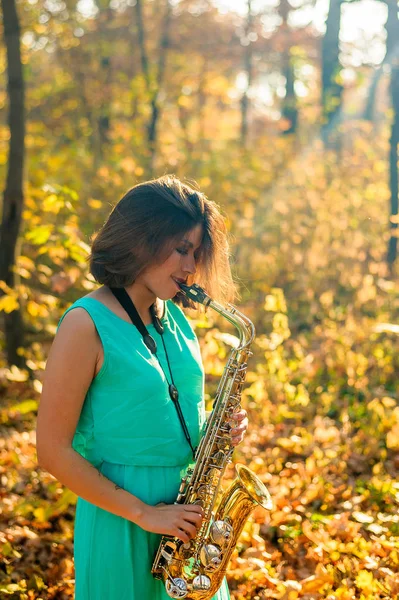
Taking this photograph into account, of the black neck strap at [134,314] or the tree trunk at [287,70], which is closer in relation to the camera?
the black neck strap at [134,314]

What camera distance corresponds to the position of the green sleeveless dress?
217cm

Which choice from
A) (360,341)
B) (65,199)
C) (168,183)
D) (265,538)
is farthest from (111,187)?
(168,183)

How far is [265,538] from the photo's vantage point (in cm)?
431

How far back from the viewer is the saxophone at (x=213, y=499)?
228 cm

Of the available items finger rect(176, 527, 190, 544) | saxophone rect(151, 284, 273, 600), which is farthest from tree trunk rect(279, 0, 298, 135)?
finger rect(176, 527, 190, 544)

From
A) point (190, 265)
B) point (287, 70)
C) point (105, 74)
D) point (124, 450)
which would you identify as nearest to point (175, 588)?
point (124, 450)

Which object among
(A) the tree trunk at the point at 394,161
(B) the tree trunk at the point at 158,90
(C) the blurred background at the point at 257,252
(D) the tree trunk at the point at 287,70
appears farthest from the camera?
(D) the tree trunk at the point at 287,70

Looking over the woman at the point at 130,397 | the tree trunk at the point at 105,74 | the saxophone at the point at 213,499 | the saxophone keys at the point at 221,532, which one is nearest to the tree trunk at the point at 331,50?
the tree trunk at the point at 105,74

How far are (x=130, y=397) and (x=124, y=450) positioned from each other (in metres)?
0.20

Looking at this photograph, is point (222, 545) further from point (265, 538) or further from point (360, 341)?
point (360, 341)

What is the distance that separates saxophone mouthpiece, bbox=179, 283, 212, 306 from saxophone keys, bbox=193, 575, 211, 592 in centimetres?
102

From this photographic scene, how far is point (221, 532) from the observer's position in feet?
8.22

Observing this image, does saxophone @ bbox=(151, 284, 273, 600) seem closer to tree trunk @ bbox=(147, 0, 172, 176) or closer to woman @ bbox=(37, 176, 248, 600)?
woman @ bbox=(37, 176, 248, 600)

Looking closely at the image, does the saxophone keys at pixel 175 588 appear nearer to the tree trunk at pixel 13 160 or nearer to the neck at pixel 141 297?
the neck at pixel 141 297
